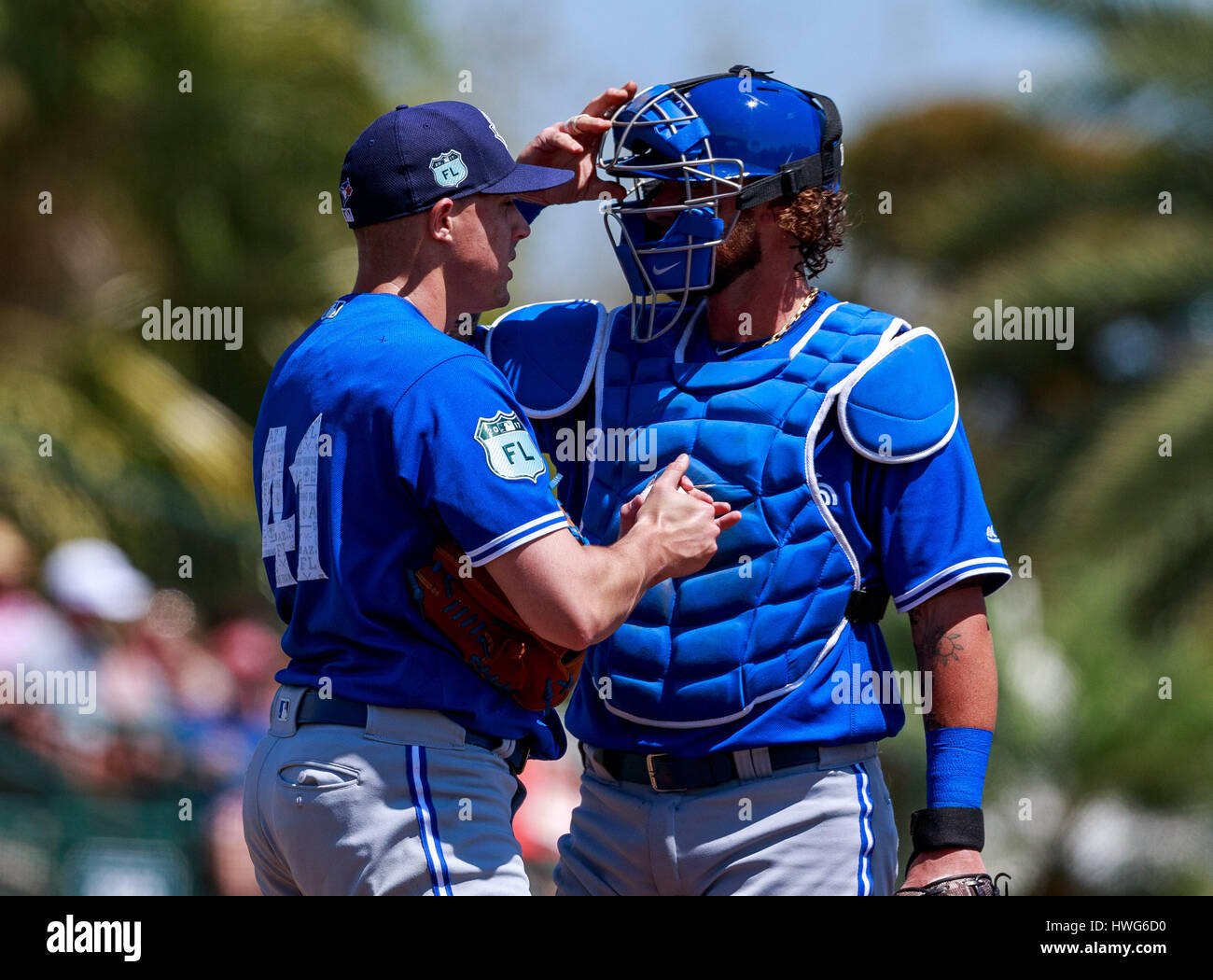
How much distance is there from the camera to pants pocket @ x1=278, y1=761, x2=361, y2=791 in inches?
107

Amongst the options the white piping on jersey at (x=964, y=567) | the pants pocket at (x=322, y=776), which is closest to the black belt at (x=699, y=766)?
the white piping on jersey at (x=964, y=567)

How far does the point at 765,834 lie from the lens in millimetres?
3119

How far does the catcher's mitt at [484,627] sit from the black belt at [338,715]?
0.34ft

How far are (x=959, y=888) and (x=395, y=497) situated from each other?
139 centimetres

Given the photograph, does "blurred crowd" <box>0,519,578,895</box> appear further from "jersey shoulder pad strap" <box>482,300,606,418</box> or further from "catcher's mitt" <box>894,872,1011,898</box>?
"catcher's mitt" <box>894,872,1011,898</box>

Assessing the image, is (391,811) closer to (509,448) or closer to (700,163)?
(509,448)

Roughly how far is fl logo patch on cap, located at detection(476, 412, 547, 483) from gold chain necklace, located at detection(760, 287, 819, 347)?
2.69ft

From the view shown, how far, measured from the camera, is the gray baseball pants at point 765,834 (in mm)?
3121

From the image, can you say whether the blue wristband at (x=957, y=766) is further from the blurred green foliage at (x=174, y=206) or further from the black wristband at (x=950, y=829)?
the blurred green foliage at (x=174, y=206)

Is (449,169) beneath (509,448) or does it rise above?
above

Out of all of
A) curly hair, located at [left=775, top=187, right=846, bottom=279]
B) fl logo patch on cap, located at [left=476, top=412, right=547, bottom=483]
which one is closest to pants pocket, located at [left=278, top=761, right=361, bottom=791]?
fl logo patch on cap, located at [left=476, top=412, right=547, bottom=483]

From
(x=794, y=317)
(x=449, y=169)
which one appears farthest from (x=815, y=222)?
(x=449, y=169)

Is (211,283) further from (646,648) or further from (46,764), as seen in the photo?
(646,648)
